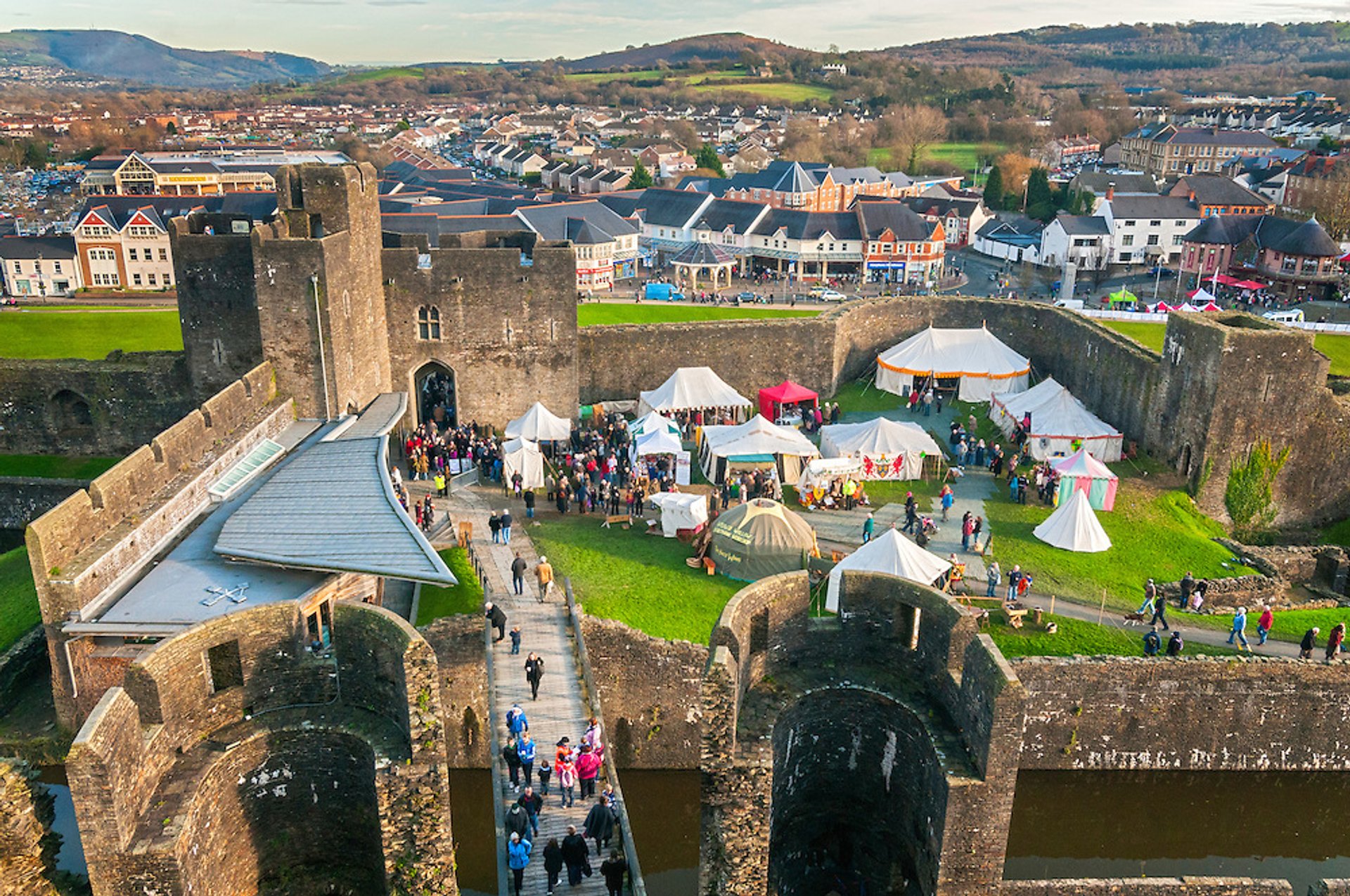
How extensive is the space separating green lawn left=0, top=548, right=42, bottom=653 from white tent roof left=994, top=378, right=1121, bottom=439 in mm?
22834

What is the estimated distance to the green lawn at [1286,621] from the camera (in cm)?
1939

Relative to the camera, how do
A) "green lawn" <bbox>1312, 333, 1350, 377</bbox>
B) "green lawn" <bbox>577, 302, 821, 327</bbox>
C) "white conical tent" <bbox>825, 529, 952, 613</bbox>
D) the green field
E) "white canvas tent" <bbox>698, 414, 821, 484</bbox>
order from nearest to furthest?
1. "white conical tent" <bbox>825, 529, 952, 613</bbox>
2. "white canvas tent" <bbox>698, 414, 821, 484</bbox>
3. "green lawn" <bbox>1312, 333, 1350, 377</bbox>
4. "green lawn" <bbox>577, 302, 821, 327</bbox>
5. the green field

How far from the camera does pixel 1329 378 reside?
29.9 meters

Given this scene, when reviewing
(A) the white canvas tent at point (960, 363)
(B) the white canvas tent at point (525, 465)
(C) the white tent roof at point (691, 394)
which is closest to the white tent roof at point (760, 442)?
(C) the white tent roof at point (691, 394)

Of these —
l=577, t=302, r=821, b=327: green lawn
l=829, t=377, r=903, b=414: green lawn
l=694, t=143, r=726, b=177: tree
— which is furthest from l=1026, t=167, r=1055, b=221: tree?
l=829, t=377, r=903, b=414: green lawn

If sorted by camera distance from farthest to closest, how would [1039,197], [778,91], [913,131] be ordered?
[778,91], [913,131], [1039,197]

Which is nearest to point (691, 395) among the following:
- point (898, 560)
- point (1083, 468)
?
point (1083, 468)

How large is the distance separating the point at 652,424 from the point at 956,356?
11.2 meters

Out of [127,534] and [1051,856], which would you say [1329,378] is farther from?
[127,534]

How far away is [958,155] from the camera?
390 feet

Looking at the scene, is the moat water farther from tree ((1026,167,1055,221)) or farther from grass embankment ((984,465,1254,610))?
tree ((1026,167,1055,221))

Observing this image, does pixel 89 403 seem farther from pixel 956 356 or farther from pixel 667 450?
pixel 956 356

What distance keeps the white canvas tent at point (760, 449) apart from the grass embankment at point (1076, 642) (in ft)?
25.3

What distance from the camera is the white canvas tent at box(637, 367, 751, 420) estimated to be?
94.6 ft
